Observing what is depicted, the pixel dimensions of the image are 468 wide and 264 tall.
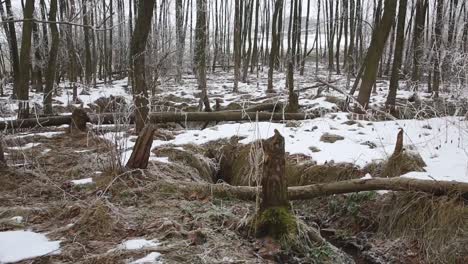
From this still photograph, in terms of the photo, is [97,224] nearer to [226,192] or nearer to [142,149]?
[142,149]

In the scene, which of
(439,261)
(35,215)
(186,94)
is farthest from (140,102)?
(186,94)

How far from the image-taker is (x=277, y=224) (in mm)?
3178

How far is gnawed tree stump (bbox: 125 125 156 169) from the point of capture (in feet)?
14.1

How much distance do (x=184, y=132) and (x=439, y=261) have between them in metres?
4.94

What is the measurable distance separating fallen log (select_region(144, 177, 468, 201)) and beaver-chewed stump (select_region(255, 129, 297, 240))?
1.24 ft

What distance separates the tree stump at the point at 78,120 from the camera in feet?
22.0

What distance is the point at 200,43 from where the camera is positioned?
12.6m

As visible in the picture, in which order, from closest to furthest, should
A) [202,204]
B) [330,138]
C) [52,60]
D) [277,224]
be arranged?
[277,224] < [202,204] < [330,138] < [52,60]

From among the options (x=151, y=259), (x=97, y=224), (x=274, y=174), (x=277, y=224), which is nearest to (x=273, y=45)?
(x=274, y=174)

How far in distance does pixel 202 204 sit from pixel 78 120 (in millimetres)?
3867

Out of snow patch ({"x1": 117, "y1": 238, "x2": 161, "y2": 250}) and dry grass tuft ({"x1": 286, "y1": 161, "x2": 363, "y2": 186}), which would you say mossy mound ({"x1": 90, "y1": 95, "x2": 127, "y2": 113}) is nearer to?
snow patch ({"x1": 117, "y1": 238, "x2": 161, "y2": 250})

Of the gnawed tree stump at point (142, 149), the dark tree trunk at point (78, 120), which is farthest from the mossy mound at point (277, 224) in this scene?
the dark tree trunk at point (78, 120)

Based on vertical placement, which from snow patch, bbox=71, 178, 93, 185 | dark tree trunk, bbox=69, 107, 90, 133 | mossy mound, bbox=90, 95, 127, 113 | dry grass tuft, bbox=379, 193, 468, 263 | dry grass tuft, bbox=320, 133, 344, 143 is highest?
mossy mound, bbox=90, 95, 127, 113

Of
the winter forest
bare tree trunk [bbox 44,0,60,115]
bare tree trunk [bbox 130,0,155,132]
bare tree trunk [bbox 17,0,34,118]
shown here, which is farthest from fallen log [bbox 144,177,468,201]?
bare tree trunk [bbox 44,0,60,115]
